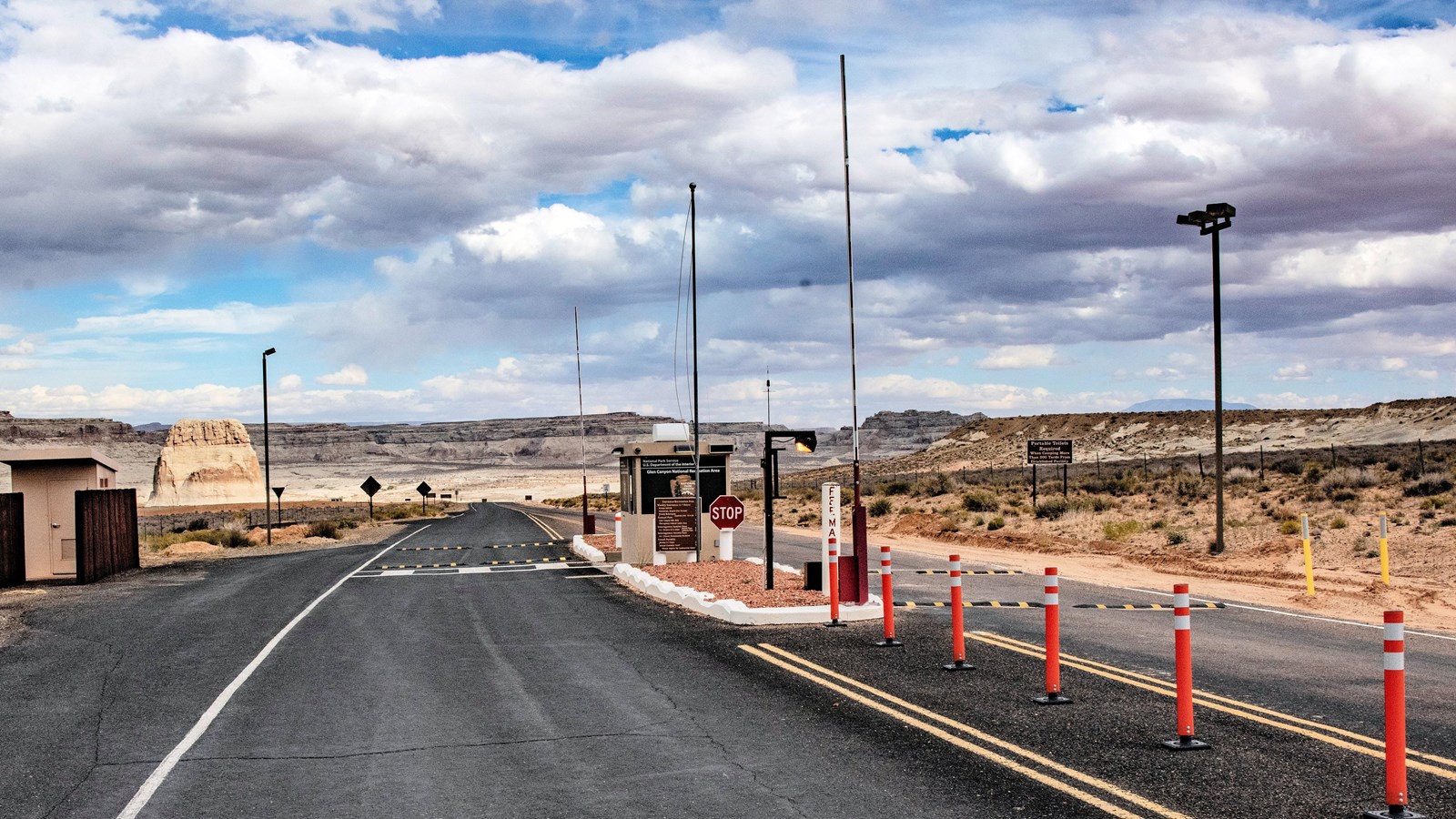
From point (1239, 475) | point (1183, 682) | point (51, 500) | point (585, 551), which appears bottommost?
point (585, 551)

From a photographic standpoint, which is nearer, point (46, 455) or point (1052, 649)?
point (1052, 649)

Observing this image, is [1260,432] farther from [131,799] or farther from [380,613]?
[131,799]

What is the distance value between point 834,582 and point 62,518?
2144 cm

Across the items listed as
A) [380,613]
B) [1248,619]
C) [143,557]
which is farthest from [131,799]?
[143,557]

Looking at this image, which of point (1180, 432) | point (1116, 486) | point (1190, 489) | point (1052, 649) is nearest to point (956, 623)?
point (1052, 649)

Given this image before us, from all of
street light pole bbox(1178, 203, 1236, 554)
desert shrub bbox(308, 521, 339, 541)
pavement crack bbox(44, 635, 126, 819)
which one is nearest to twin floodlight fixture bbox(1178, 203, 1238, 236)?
street light pole bbox(1178, 203, 1236, 554)

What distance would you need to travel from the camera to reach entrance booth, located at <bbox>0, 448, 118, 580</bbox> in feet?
90.5

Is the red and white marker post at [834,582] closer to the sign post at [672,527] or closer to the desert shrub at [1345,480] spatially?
the sign post at [672,527]

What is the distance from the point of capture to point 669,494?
25.3m

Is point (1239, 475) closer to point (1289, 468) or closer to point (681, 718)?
point (1289, 468)

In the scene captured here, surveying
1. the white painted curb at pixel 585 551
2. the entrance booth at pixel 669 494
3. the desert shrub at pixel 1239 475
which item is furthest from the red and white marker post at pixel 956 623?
the desert shrub at pixel 1239 475

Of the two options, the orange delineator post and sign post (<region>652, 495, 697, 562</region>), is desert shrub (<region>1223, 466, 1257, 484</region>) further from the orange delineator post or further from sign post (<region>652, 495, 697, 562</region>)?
the orange delineator post

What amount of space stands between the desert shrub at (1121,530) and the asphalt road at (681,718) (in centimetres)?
1569

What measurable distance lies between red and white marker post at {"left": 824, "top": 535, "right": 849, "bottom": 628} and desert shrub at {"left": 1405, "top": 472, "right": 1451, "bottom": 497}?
22916mm
